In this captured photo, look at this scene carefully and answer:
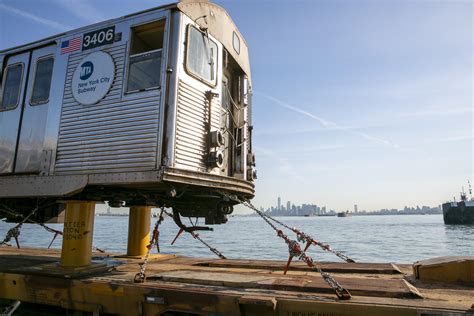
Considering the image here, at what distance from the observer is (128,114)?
6.60 metres

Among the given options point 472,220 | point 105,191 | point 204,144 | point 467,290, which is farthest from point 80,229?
point 472,220

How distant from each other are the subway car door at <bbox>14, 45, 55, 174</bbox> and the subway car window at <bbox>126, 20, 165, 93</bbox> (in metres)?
2.11

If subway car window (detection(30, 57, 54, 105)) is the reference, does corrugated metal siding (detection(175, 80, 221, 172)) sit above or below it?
below

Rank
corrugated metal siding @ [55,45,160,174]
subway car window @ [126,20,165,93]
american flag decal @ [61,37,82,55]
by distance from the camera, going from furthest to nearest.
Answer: american flag decal @ [61,37,82,55], subway car window @ [126,20,165,93], corrugated metal siding @ [55,45,160,174]

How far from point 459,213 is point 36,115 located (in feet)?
262

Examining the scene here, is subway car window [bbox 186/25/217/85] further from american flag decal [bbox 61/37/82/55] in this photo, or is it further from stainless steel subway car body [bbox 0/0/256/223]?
american flag decal [bbox 61/37/82/55]

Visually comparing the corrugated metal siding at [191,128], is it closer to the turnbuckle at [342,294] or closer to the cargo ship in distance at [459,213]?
the turnbuckle at [342,294]

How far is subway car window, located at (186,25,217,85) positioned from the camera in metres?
6.81

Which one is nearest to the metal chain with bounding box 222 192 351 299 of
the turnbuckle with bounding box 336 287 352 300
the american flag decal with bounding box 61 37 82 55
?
the turnbuckle with bounding box 336 287 352 300

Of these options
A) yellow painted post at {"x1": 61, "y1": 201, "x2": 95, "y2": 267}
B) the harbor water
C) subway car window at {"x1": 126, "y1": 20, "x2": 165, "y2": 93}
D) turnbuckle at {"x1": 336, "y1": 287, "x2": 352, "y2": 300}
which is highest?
subway car window at {"x1": 126, "y1": 20, "x2": 165, "y2": 93}

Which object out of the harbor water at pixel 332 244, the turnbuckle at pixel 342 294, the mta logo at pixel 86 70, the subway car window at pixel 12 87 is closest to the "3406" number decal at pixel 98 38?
the mta logo at pixel 86 70

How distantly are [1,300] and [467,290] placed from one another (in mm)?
8602

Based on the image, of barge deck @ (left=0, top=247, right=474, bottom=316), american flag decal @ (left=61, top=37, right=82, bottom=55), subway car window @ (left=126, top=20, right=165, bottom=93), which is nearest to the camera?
barge deck @ (left=0, top=247, right=474, bottom=316)

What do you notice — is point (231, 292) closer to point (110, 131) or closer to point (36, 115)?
point (110, 131)
